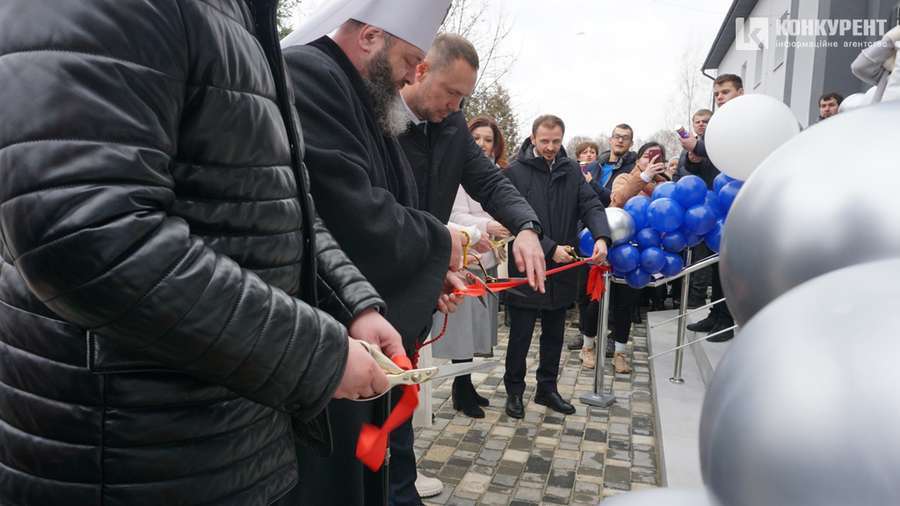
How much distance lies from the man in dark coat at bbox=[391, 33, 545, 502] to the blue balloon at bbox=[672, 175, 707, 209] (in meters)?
2.02

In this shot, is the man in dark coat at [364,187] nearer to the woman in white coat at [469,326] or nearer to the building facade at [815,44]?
the woman in white coat at [469,326]

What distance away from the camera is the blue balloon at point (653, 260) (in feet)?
14.5

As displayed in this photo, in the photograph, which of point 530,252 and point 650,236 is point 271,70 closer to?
point 530,252

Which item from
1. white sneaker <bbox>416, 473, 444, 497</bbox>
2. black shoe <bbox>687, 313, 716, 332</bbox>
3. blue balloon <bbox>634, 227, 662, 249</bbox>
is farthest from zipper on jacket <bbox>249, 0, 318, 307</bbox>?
black shoe <bbox>687, 313, 716, 332</bbox>

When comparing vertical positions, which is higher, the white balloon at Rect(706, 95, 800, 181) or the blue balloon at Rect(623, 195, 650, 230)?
the white balloon at Rect(706, 95, 800, 181)

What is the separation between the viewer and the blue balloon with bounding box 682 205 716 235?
439 cm

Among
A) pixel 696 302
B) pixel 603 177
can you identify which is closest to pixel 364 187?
pixel 603 177

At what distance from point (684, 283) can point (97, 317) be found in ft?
14.8

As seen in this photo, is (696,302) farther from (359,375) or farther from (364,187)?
(359,375)

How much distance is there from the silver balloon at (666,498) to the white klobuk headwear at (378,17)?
1412mm

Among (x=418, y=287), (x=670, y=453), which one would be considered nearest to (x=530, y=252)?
(x=418, y=287)

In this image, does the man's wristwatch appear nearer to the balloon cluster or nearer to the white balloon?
the white balloon

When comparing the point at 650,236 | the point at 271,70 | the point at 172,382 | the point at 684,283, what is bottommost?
the point at 684,283

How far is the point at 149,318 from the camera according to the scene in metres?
0.88
